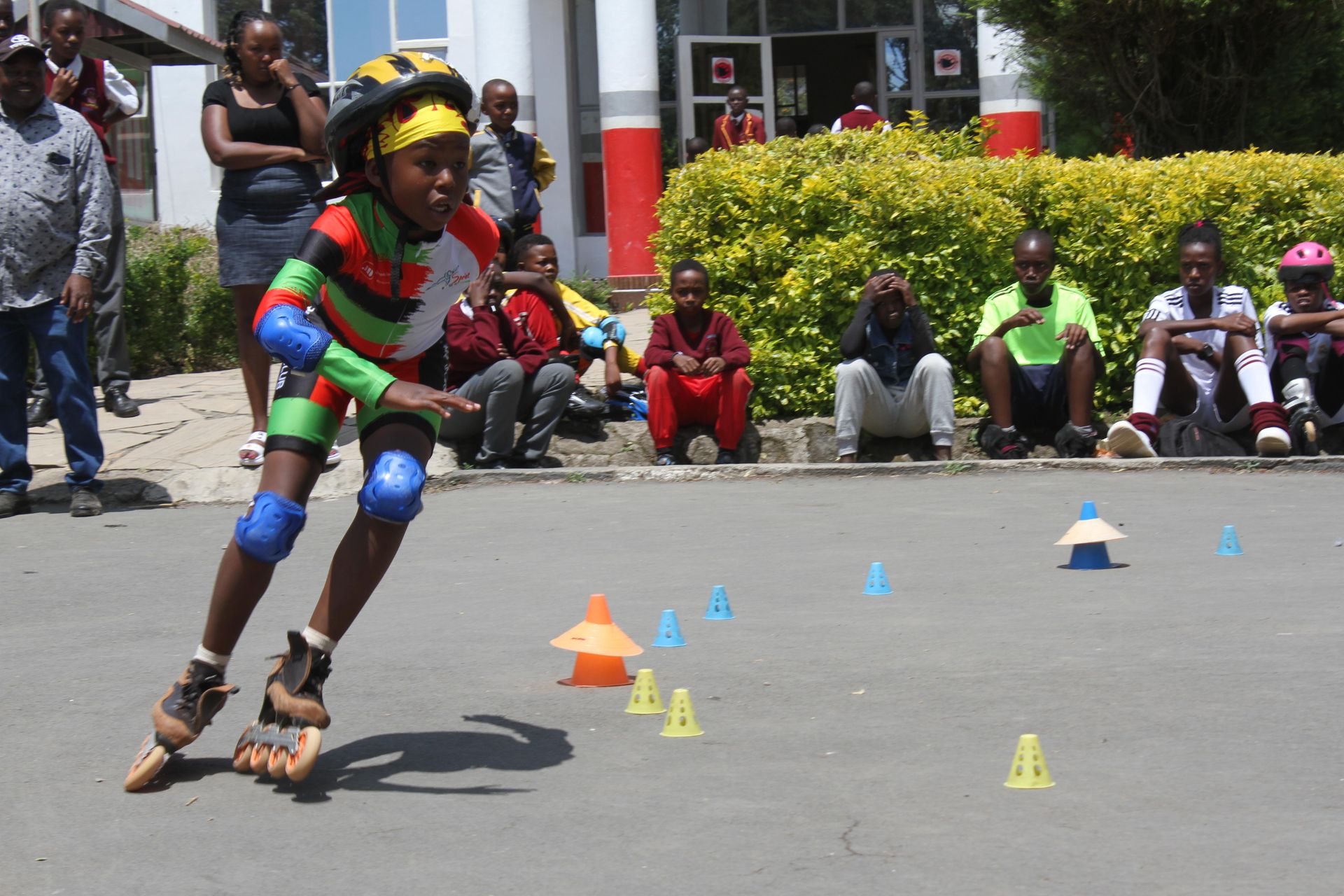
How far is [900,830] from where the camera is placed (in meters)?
3.57

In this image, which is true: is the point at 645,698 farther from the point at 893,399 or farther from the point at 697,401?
the point at 893,399

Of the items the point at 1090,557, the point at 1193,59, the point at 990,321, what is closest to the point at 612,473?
the point at 990,321

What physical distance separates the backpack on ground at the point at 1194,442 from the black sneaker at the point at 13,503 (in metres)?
6.40

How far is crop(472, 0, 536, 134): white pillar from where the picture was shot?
17266mm

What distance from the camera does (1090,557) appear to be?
6.53 meters

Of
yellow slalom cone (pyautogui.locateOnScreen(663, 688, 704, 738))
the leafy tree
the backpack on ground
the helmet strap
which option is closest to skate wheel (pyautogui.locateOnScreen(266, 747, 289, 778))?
yellow slalom cone (pyautogui.locateOnScreen(663, 688, 704, 738))

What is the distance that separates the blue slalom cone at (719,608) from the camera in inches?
228

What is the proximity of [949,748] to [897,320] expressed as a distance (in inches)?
219

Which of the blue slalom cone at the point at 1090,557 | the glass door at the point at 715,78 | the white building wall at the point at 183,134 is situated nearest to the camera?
the blue slalom cone at the point at 1090,557

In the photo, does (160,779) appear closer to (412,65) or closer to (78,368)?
(412,65)

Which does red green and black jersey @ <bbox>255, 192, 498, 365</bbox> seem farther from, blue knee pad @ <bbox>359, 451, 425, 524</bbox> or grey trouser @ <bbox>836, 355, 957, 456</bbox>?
grey trouser @ <bbox>836, 355, 957, 456</bbox>

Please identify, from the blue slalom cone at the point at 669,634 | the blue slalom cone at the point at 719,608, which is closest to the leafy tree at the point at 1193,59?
the blue slalom cone at the point at 719,608

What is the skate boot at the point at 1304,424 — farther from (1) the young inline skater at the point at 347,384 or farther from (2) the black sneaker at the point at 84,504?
(2) the black sneaker at the point at 84,504

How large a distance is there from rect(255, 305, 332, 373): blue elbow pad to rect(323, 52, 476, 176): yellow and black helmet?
570 millimetres
